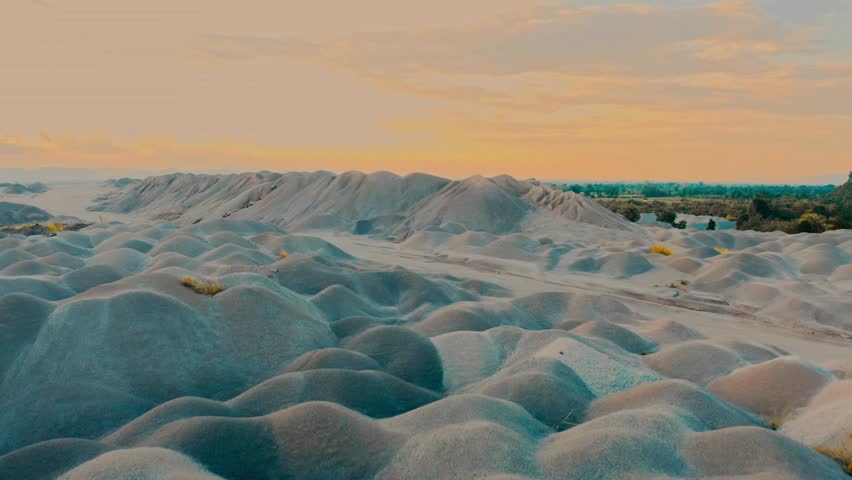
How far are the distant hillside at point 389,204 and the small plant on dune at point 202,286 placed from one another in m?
30.5

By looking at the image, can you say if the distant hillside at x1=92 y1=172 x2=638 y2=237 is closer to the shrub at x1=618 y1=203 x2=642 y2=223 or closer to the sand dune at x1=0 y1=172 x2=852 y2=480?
the shrub at x1=618 y1=203 x2=642 y2=223

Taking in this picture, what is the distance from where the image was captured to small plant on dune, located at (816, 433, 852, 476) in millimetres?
8250

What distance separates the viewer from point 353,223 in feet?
171

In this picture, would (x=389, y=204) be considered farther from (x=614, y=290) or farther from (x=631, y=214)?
(x=614, y=290)

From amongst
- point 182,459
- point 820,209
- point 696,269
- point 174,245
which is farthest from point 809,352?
point 820,209

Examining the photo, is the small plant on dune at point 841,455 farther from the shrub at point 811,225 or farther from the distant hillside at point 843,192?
the distant hillside at point 843,192

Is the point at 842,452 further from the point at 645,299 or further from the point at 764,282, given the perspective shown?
the point at 764,282

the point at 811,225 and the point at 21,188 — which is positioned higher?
the point at 811,225

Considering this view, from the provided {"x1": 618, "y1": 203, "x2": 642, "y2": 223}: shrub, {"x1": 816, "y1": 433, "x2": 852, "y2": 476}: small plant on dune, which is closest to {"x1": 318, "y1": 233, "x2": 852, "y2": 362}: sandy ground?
{"x1": 816, "y1": 433, "x2": 852, "y2": 476}: small plant on dune

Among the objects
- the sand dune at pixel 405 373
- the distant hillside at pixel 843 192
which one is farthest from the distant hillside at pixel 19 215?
the distant hillside at pixel 843 192

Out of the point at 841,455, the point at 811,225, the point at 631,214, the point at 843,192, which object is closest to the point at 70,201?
the point at 631,214

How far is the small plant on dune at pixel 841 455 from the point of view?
8250 mm

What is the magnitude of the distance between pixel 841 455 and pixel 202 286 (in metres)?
14.4

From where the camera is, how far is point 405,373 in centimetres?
1291
